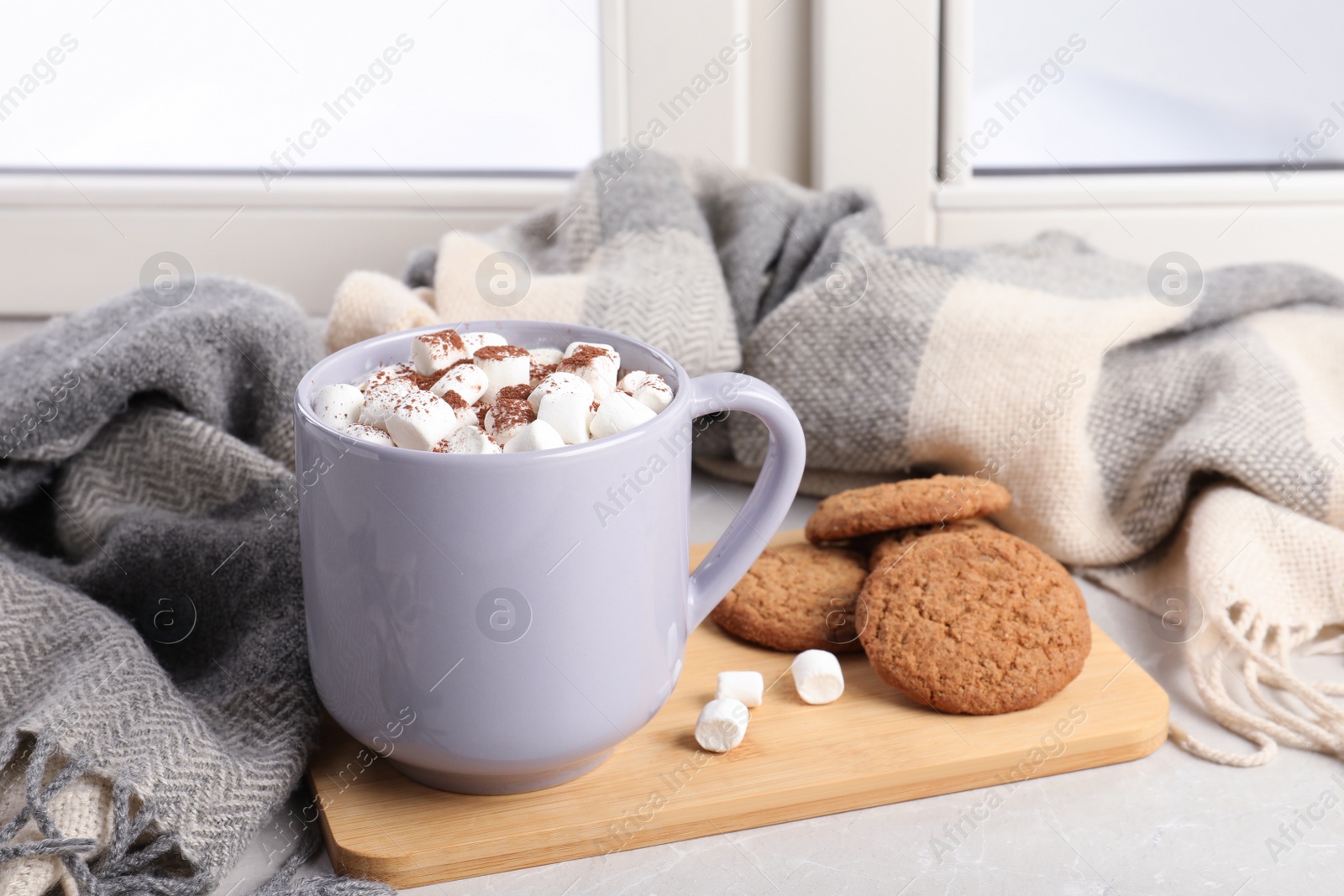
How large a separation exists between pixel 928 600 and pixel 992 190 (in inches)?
21.9

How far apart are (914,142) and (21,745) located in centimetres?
86

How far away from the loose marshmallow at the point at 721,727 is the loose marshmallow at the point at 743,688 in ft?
0.10

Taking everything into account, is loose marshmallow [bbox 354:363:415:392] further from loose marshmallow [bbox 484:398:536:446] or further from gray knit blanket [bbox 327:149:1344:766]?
gray knit blanket [bbox 327:149:1344:766]

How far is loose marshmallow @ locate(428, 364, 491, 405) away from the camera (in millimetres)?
564

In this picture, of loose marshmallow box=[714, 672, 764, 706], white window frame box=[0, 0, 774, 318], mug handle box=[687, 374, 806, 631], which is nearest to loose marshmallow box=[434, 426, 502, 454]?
mug handle box=[687, 374, 806, 631]

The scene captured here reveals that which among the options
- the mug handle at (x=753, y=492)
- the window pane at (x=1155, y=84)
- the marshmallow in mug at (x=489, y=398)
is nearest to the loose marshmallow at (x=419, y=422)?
the marshmallow in mug at (x=489, y=398)

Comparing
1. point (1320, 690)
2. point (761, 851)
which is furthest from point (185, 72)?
point (1320, 690)

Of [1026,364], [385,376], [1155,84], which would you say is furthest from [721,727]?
[1155,84]

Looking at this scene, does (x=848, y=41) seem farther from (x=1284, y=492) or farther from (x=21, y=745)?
(x=21, y=745)

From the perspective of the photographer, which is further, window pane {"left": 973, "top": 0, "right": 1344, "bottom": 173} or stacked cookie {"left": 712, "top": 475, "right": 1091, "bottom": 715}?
window pane {"left": 973, "top": 0, "right": 1344, "bottom": 173}

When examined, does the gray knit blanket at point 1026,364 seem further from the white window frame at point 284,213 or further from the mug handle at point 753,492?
the mug handle at point 753,492

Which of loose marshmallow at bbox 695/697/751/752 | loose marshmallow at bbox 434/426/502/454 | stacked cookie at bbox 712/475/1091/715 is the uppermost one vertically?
loose marshmallow at bbox 434/426/502/454

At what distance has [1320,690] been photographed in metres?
0.68

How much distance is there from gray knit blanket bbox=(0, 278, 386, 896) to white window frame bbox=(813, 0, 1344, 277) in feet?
1.81
